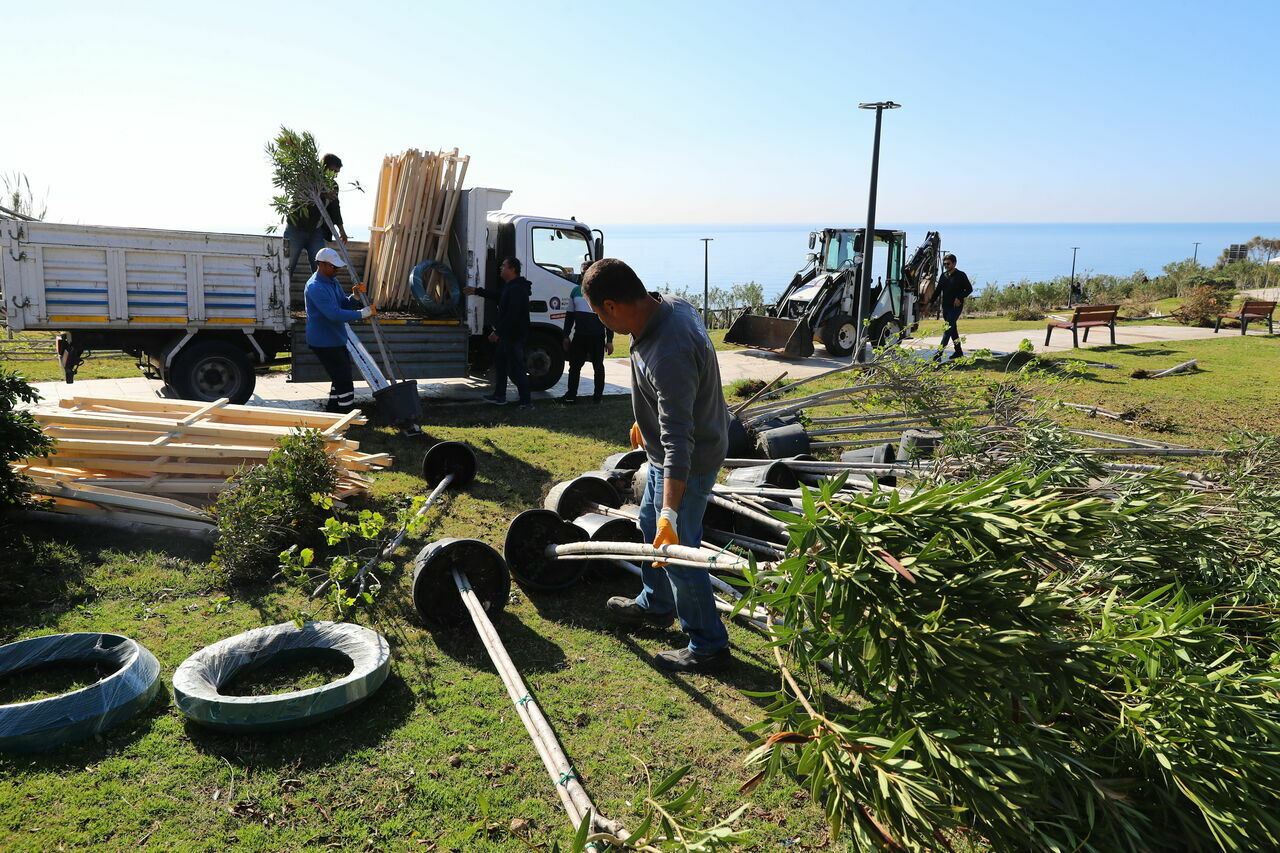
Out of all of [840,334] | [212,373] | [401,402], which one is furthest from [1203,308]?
[212,373]

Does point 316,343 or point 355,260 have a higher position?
point 355,260

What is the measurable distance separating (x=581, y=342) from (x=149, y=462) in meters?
6.29

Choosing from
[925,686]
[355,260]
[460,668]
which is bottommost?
[460,668]

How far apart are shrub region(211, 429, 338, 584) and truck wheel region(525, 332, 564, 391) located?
6.10m

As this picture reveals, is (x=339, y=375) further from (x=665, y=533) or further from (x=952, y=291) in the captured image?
(x=952, y=291)

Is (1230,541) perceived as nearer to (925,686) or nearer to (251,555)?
(925,686)

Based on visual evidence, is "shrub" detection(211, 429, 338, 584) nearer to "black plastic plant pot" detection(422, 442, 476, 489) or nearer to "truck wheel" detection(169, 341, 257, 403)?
"black plastic plant pot" detection(422, 442, 476, 489)

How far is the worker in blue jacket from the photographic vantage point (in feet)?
29.2

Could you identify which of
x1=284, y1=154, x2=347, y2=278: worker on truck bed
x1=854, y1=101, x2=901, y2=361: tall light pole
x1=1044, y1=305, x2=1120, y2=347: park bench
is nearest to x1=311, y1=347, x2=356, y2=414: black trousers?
x1=284, y1=154, x2=347, y2=278: worker on truck bed

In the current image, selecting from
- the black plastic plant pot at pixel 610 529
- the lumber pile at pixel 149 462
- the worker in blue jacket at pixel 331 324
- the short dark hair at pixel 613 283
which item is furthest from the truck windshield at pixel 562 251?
the short dark hair at pixel 613 283

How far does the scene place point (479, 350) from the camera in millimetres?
12227

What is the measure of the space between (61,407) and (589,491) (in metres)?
4.66

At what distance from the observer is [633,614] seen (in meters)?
4.79

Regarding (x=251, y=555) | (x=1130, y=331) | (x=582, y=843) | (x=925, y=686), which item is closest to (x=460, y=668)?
(x=251, y=555)
